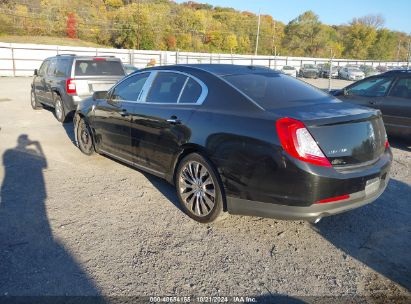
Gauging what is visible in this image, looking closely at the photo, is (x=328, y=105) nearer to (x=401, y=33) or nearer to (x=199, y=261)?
(x=199, y=261)

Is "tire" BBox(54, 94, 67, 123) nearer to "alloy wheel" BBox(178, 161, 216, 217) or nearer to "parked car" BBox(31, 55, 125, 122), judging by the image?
"parked car" BBox(31, 55, 125, 122)

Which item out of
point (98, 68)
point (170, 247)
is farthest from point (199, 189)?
point (98, 68)

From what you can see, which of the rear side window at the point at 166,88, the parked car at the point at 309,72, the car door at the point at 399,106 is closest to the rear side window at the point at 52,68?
the rear side window at the point at 166,88

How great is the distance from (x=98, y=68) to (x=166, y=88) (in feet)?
17.7

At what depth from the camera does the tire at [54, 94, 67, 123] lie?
9.50 m

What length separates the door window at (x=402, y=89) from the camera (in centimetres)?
716

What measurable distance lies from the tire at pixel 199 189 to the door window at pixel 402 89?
5.27 metres

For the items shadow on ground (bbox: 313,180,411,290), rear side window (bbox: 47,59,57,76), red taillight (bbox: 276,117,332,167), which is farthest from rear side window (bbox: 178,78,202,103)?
rear side window (bbox: 47,59,57,76)

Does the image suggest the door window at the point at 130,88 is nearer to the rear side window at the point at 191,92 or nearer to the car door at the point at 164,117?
the car door at the point at 164,117

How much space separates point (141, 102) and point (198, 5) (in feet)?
313

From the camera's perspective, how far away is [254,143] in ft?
10.9

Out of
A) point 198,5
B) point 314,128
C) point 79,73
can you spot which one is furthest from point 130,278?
point 198,5

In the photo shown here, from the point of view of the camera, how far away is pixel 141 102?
4809 millimetres

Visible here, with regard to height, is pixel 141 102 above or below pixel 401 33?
below
